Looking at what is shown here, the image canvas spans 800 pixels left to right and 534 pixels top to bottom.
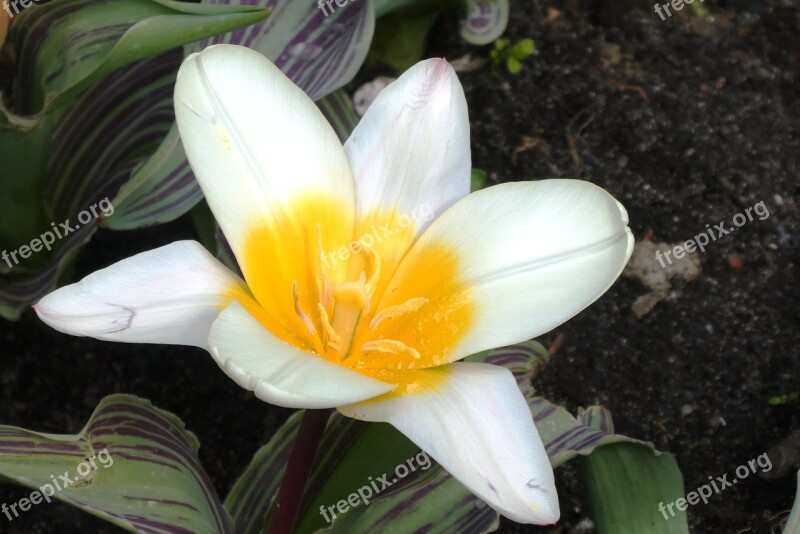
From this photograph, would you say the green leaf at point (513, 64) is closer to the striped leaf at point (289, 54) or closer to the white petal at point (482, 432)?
the striped leaf at point (289, 54)

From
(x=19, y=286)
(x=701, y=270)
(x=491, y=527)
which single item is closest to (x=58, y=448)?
(x=491, y=527)

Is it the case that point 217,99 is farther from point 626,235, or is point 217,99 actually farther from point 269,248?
point 626,235

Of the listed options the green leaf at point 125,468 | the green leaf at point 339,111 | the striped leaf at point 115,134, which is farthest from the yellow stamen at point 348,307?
the green leaf at point 339,111

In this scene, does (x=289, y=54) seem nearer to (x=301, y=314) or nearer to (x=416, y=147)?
(x=416, y=147)

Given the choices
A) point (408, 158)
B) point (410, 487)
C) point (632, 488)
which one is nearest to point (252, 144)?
point (408, 158)

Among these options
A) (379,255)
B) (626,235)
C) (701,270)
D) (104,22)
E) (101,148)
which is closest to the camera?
(626,235)

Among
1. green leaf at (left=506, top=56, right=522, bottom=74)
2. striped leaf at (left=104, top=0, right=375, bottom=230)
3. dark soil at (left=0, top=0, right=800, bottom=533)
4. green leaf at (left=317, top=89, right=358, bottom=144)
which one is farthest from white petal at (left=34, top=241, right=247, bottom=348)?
green leaf at (left=506, top=56, right=522, bottom=74)
